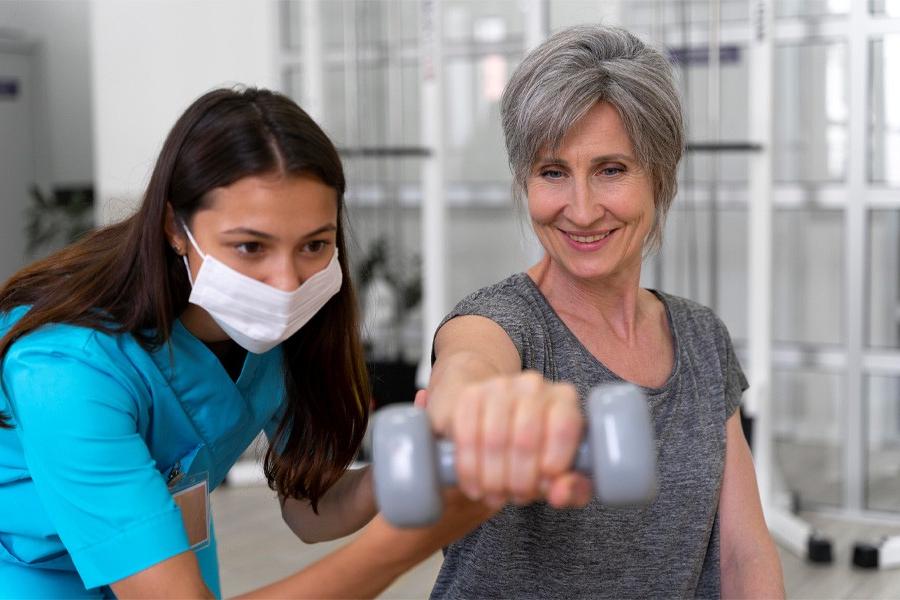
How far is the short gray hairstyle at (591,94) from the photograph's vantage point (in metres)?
1.20

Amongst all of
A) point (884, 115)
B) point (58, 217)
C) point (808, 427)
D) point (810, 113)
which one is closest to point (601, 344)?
point (884, 115)

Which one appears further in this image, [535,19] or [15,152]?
[15,152]

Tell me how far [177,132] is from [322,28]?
3.73 meters

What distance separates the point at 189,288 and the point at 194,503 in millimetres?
258

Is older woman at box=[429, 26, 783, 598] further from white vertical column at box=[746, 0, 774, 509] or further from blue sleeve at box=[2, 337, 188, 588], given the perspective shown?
white vertical column at box=[746, 0, 774, 509]

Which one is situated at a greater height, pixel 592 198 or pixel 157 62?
pixel 157 62

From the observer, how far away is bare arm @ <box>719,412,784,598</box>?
1.31 m

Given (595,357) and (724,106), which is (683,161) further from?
(595,357)

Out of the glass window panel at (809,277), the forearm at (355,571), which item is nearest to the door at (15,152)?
the glass window panel at (809,277)

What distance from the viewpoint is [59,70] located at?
5.97 m

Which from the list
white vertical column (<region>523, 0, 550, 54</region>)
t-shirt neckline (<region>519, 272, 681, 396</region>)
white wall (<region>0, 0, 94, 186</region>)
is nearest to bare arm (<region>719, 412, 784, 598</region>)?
t-shirt neckline (<region>519, 272, 681, 396</region>)

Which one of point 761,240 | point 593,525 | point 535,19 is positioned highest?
point 535,19

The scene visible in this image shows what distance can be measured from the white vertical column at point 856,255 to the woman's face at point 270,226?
9.18ft

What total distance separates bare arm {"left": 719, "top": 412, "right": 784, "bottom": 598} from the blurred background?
206cm
